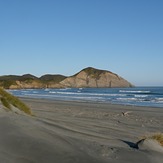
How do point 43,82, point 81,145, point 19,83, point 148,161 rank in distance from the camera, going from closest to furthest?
point 148,161
point 81,145
point 19,83
point 43,82

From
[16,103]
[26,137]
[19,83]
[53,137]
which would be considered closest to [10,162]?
[26,137]

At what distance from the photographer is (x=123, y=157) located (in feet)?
17.1

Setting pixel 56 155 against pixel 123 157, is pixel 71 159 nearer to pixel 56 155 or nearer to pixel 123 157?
pixel 56 155

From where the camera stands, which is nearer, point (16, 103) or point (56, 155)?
point (56, 155)

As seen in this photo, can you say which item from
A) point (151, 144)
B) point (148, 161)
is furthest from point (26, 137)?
point (151, 144)

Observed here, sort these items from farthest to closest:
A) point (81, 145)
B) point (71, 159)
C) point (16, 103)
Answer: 1. point (16, 103)
2. point (81, 145)
3. point (71, 159)

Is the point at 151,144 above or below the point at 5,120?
below

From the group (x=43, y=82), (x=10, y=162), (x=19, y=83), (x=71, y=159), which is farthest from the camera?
(x=43, y=82)

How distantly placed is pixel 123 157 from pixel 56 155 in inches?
42.9

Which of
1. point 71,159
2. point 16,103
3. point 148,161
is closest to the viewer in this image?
point 71,159

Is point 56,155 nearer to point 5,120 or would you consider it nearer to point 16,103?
point 5,120

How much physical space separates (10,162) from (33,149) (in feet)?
2.06

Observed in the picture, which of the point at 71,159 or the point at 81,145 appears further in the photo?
the point at 81,145

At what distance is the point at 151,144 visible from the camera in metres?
6.62
